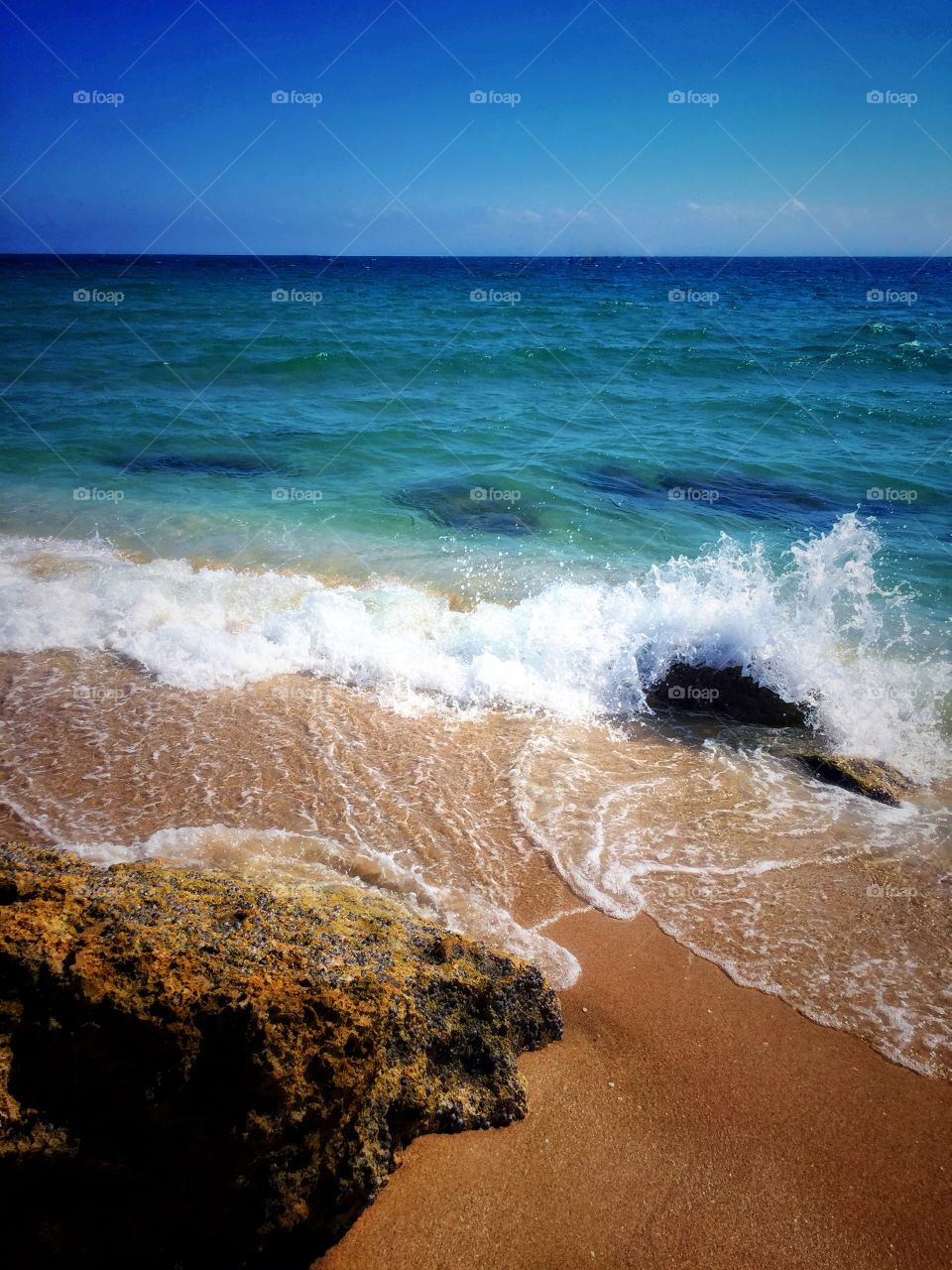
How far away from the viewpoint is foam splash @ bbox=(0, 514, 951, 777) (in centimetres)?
617

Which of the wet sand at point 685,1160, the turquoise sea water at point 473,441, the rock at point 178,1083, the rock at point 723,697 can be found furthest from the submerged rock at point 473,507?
the rock at point 178,1083

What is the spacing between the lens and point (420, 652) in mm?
6602

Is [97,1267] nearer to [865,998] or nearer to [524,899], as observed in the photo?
[524,899]

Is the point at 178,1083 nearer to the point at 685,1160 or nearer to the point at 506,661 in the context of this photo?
the point at 685,1160

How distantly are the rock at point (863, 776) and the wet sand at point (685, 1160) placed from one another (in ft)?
7.03

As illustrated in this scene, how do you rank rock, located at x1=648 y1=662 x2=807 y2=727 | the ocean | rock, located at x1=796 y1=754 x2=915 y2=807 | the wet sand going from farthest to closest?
1. rock, located at x1=648 y1=662 x2=807 y2=727
2. rock, located at x1=796 y1=754 x2=915 y2=807
3. the ocean
4. the wet sand

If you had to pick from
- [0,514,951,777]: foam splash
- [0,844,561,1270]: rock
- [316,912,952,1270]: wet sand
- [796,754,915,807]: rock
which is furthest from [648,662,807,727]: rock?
[0,844,561,1270]: rock

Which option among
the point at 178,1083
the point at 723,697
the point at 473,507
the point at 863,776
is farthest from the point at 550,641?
the point at 178,1083

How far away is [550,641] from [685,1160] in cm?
434

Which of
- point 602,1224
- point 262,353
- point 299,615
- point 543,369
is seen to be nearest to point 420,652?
point 299,615

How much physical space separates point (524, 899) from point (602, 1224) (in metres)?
1.66

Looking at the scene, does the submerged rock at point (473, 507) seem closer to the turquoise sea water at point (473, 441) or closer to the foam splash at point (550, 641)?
the turquoise sea water at point (473, 441)

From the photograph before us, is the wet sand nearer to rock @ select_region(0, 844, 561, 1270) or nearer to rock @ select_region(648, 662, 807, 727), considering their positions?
rock @ select_region(0, 844, 561, 1270)

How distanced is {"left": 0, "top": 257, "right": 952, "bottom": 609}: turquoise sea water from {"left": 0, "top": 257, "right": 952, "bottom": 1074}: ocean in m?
0.10
